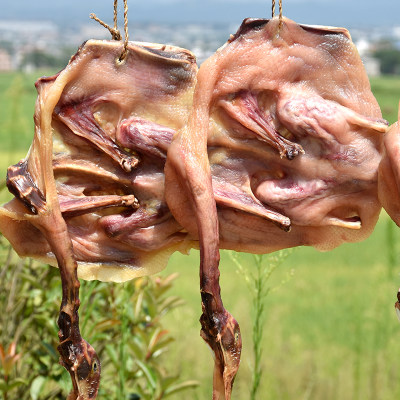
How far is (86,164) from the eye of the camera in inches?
72.7

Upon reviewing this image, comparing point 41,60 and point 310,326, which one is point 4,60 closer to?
point 41,60

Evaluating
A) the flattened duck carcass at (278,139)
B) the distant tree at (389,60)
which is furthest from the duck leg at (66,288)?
the distant tree at (389,60)

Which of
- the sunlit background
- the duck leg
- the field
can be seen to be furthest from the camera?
the field

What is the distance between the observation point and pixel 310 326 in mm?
5133

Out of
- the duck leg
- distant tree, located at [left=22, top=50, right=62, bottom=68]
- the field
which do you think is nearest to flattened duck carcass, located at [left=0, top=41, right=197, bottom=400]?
the duck leg

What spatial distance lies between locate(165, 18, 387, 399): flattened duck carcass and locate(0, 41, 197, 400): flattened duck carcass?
10cm

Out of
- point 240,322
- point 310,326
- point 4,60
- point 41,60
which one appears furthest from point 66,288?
point 4,60

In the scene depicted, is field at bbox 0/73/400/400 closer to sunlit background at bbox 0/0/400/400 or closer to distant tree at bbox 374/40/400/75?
sunlit background at bbox 0/0/400/400

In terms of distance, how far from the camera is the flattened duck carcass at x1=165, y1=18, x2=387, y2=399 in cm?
174

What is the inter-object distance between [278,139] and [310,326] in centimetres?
360

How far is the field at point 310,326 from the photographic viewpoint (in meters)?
3.35

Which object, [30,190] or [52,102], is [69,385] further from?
[52,102]

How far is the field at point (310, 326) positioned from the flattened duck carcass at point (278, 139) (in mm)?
340

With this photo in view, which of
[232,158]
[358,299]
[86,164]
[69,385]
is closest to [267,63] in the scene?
[232,158]
